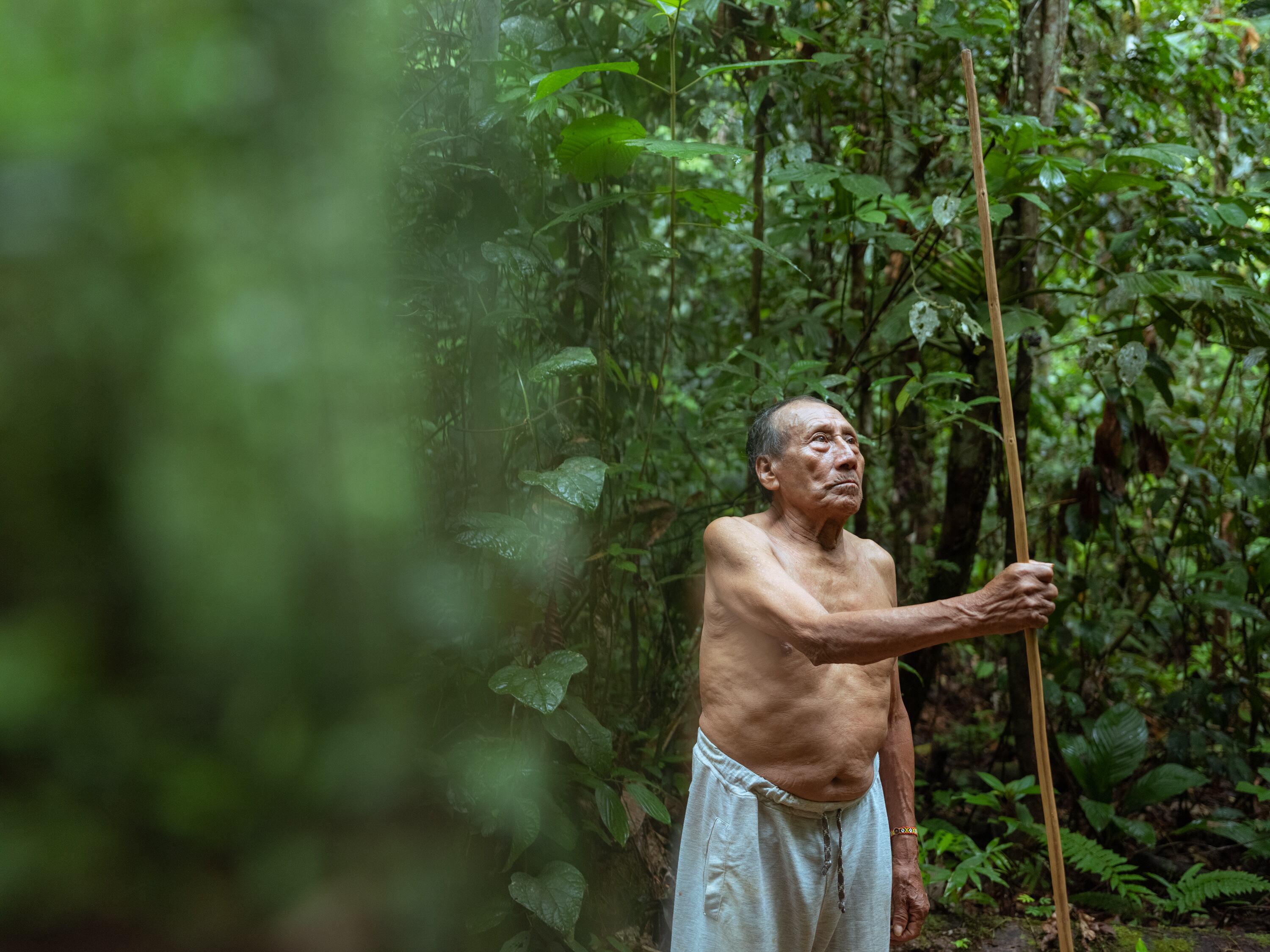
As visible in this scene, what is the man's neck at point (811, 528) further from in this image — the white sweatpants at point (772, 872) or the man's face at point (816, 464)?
the white sweatpants at point (772, 872)

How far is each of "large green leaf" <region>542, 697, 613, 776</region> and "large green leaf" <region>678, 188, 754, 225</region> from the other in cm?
112

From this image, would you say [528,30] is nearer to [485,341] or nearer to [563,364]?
[485,341]

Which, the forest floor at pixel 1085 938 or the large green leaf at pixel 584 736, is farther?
the forest floor at pixel 1085 938

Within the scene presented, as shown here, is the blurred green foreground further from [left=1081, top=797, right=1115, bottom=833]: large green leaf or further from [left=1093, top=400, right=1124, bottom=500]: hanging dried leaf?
[left=1081, top=797, right=1115, bottom=833]: large green leaf

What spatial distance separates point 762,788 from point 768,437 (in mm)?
604

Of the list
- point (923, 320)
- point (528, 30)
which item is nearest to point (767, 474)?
point (923, 320)

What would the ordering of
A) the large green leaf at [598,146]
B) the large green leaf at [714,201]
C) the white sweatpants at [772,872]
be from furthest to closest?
the large green leaf at [714,201], the large green leaf at [598,146], the white sweatpants at [772,872]

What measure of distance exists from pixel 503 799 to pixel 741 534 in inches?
26.3

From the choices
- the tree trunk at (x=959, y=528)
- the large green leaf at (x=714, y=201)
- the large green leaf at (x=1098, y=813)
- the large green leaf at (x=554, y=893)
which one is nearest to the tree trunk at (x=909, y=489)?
the tree trunk at (x=959, y=528)

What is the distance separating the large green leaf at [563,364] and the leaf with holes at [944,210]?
3.31 feet

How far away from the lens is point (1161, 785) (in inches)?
116

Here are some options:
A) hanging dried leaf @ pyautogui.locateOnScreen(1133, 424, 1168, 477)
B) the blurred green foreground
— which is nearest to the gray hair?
the blurred green foreground

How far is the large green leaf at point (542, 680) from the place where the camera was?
166 centimetres

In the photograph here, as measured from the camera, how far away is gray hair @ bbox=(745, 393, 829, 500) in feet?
5.34
